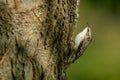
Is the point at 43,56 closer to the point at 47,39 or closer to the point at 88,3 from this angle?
the point at 47,39

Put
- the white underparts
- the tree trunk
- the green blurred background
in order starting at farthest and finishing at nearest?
the green blurred background → the white underparts → the tree trunk

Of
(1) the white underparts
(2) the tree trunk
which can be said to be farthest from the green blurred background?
(2) the tree trunk

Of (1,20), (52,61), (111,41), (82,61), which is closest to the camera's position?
(1,20)

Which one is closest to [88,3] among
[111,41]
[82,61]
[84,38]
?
[111,41]

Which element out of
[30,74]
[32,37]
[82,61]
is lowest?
[82,61]

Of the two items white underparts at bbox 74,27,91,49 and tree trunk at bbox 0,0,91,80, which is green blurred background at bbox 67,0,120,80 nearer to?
white underparts at bbox 74,27,91,49

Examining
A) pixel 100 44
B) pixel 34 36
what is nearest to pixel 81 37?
pixel 34 36

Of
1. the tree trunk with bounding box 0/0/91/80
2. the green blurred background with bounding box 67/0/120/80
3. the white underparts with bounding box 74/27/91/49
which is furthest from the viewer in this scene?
the green blurred background with bounding box 67/0/120/80
